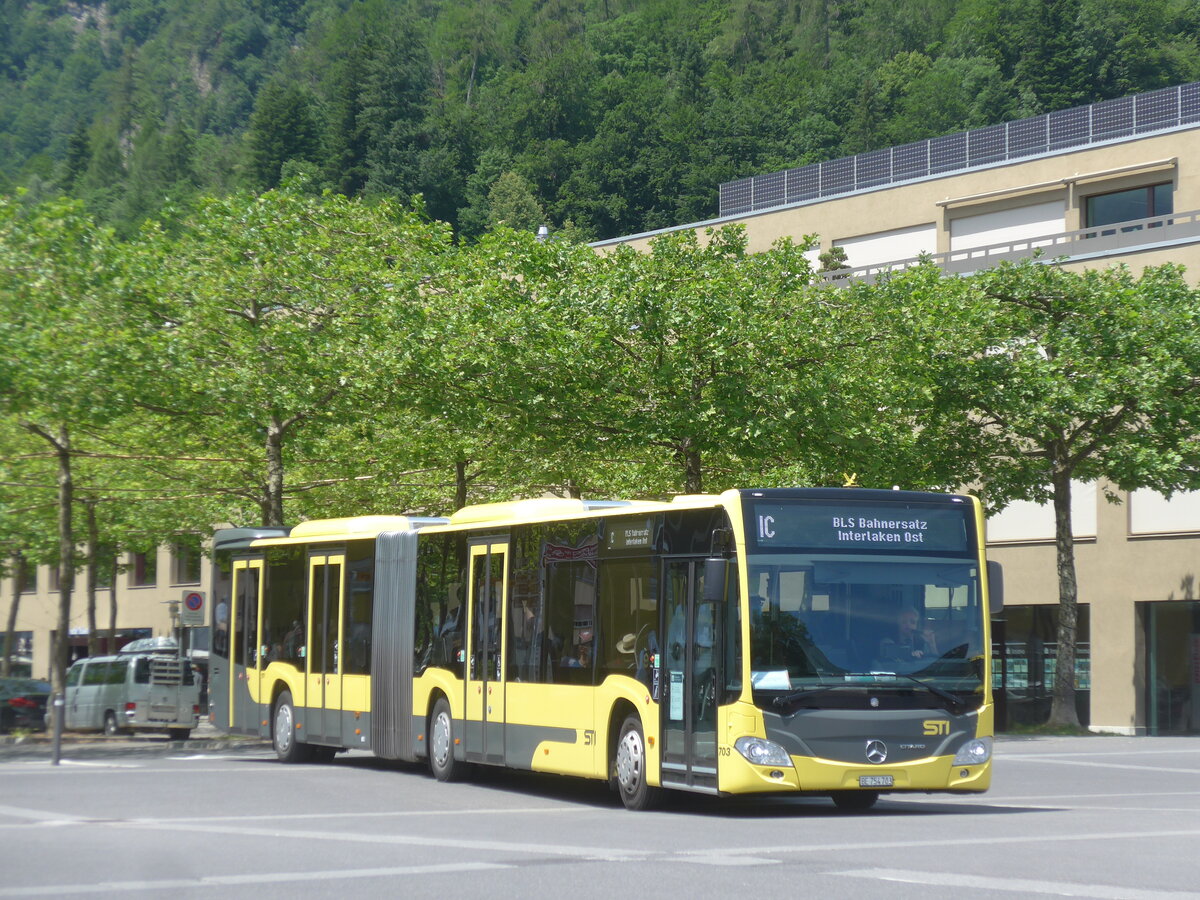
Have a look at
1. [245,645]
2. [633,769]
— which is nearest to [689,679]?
[633,769]

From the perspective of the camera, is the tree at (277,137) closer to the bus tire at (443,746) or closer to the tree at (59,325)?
the tree at (59,325)

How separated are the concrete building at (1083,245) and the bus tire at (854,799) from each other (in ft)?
81.3

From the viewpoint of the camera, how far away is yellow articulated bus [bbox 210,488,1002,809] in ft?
46.4

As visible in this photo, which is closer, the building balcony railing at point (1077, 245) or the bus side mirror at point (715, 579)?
the bus side mirror at point (715, 579)

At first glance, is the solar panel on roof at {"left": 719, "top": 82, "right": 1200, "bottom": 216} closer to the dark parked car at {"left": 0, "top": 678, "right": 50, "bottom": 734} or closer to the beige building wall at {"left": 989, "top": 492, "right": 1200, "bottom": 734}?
the beige building wall at {"left": 989, "top": 492, "right": 1200, "bottom": 734}

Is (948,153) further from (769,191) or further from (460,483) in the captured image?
(460,483)

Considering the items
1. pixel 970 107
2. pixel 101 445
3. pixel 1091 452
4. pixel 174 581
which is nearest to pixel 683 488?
pixel 1091 452

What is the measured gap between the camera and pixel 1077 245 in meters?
43.9

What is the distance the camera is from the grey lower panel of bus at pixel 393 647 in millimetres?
20031

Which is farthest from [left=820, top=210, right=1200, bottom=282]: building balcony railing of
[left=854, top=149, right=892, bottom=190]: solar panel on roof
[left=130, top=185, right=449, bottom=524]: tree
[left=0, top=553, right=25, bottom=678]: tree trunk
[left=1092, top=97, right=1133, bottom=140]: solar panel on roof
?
[left=0, top=553, right=25, bottom=678]: tree trunk

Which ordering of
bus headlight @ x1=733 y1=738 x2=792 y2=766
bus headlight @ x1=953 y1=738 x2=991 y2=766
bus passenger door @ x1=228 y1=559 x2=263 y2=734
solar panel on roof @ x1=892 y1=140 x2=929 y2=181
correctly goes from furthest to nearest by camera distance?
solar panel on roof @ x1=892 y1=140 x2=929 y2=181 < bus passenger door @ x1=228 y1=559 x2=263 y2=734 < bus headlight @ x1=953 y1=738 x2=991 y2=766 < bus headlight @ x1=733 y1=738 x2=792 y2=766

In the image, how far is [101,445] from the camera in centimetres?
3909

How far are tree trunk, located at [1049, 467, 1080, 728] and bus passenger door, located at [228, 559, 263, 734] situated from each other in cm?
1598

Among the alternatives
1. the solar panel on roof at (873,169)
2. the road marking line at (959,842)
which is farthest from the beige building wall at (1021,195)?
the road marking line at (959,842)
